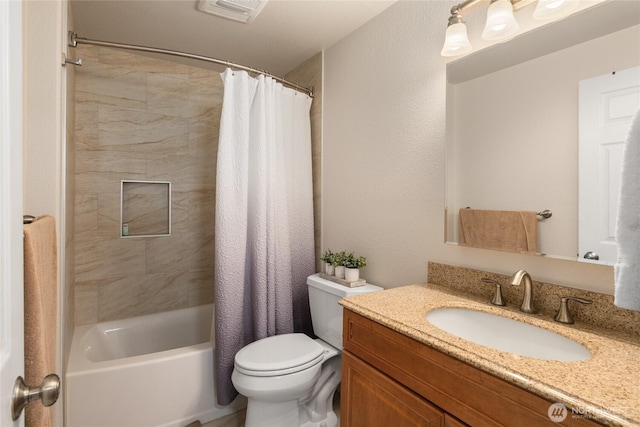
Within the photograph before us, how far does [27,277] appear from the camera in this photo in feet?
2.24

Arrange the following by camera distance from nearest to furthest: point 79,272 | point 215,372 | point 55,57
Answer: point 55,57, point 215,372, point 79,272

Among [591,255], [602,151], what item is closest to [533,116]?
[602,151]

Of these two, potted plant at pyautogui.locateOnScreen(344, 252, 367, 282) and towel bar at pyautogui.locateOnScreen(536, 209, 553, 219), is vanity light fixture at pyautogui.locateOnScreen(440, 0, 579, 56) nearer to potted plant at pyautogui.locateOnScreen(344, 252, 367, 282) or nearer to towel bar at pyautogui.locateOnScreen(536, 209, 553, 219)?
towel bar at pyautogui.locateOnScreen(536, 209, 553, 219)

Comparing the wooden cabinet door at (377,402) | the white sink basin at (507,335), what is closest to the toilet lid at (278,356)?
the wooden cabinet door at (377,402)

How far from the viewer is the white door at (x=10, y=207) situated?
489 millimetres

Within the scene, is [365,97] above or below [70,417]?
above

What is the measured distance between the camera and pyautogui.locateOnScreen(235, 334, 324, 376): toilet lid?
1578 millimetres

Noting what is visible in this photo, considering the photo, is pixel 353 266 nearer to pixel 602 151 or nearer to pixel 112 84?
pixel 602 151

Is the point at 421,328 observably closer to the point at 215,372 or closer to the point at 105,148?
the point at 215,372

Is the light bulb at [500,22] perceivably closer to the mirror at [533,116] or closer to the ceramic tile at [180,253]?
the mirror at [533,116]

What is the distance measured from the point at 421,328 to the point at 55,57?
1.63m

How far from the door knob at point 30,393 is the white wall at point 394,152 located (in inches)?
55.8

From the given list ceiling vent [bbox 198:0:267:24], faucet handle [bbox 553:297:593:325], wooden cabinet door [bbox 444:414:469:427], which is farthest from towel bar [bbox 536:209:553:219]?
ceiling vent [bbox 198:0:267:24]

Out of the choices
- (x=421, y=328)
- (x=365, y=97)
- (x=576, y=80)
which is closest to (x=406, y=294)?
(x=421, y=328)
